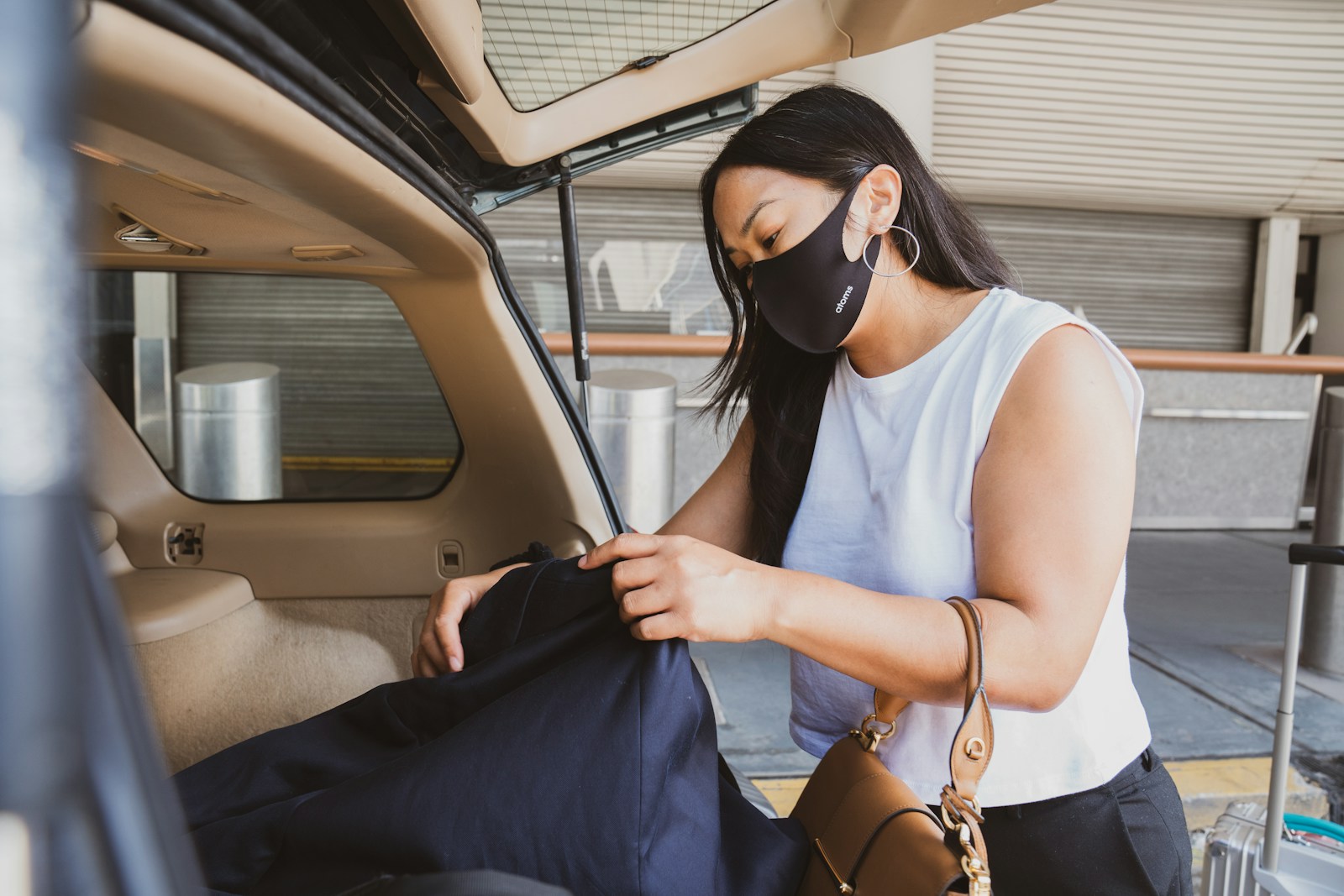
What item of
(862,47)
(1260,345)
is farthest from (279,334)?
(1260,345)

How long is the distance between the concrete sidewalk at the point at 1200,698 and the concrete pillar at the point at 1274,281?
3.82 meters

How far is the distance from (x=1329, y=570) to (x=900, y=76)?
13.9 ft

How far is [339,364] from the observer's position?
2510 millimetres

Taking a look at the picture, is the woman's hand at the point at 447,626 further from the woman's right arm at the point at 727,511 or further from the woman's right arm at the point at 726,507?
the woman's right arm at the point at 727,511

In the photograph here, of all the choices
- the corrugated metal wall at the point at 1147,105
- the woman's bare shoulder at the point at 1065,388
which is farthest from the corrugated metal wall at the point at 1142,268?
the woman's bare shoulder at the point at 1065,388

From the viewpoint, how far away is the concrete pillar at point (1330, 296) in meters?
8.33

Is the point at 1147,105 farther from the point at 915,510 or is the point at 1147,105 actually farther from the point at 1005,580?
the point at 1005,580

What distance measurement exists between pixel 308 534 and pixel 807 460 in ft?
3.94

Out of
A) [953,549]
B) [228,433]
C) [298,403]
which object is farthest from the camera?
[298,403]

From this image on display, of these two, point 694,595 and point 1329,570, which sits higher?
point 694,595

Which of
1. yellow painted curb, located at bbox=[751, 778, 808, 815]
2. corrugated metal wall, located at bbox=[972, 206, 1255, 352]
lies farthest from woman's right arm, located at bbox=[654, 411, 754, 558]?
corrugated metal wall, located at bbox=[972, 206, 1255, 352]

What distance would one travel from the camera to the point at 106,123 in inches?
28.0

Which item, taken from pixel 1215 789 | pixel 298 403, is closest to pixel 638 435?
pixel 298 403

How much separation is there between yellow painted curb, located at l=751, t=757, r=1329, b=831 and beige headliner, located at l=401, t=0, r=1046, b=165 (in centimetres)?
201
